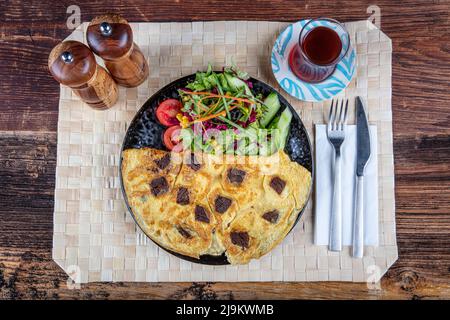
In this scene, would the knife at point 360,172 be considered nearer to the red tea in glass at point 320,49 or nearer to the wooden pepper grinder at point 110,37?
the red tea in glass at point 320,49

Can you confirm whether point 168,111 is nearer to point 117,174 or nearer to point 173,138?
point 173,138

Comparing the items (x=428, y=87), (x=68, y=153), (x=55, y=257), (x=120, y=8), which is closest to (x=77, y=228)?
(x=55, y=257)

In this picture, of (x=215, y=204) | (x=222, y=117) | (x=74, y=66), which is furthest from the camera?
(x=222, y=117)

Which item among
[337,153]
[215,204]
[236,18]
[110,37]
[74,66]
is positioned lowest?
[215,204]

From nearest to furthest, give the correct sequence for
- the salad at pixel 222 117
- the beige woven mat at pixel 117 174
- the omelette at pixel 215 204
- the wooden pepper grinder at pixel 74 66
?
the wooden pepper grinder at pixel 74 66
the omelette at pixel 215 204
the salad at pixel 222 117
the beige woven mat at pixel 117 174

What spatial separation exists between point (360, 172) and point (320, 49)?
30.5 inches

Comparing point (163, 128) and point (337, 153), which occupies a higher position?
point (163, 128)

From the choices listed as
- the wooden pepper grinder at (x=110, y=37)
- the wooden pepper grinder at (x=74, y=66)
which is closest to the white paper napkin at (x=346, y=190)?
the wooden pepper grinder at (x=110, y=37)

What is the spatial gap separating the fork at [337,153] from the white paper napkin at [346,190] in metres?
0.04

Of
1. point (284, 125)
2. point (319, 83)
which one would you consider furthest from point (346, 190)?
point (319, 83)

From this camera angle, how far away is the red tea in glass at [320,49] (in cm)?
250

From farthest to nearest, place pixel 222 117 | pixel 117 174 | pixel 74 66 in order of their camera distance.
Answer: pixel 117 174, pixel 222 117, pixel 74 66

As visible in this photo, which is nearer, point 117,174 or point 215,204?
point 215,204

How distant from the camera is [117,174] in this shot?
8.82 ft
